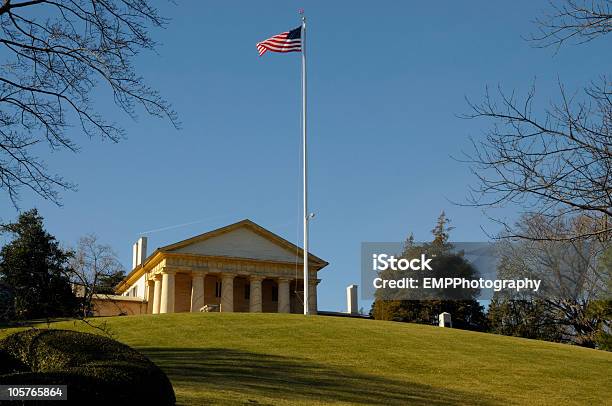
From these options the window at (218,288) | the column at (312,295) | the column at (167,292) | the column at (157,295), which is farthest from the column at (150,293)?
the column at (312,295)

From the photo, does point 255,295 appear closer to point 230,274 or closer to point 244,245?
point 230,274

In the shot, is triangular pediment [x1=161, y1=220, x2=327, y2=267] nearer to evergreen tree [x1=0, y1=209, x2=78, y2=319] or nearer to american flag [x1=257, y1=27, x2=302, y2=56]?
american flag [x1=257, y1=27, x2=302, y2=56]

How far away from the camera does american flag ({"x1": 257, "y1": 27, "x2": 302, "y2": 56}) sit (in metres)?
45.3

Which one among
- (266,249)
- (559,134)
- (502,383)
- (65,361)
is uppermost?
(266,249)

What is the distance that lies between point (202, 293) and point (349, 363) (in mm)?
41356

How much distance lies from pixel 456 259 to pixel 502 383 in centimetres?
5033

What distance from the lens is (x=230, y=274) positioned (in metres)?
67.1

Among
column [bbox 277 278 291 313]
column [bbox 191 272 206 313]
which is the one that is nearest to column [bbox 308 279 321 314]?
column [bbox 277 278 291 313]

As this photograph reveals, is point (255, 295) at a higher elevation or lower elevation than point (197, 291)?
lower

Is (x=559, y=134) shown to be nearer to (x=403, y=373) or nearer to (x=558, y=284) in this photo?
(x=403, y=373)

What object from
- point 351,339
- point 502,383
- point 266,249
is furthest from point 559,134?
point 266,249

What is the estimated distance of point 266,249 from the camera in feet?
225

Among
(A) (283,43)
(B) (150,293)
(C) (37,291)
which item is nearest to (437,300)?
(B) (150,293)

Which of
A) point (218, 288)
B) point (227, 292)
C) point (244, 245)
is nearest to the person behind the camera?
point (227, 292)
